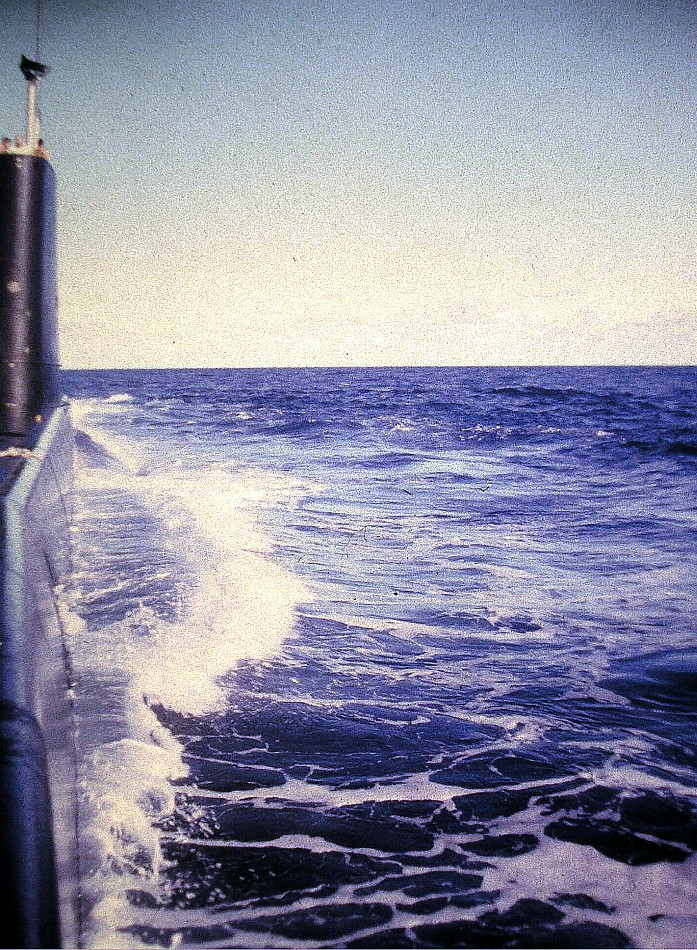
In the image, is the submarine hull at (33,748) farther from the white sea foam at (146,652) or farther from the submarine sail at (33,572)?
the white sea foam at (146,652)

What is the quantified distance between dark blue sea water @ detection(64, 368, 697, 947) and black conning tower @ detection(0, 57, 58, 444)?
1681 millimetres

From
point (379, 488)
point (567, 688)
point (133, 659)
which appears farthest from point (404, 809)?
point (379, 488)

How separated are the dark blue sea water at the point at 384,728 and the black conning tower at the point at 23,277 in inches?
66.2

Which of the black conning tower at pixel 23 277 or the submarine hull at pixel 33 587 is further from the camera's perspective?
the black conning tower at pixel 23 277

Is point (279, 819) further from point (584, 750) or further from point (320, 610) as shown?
point (320, 610)

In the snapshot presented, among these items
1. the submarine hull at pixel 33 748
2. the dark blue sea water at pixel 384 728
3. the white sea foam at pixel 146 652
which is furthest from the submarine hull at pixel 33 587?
the dark blue sea water at pixel 384 728

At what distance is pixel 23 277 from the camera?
7250 millimetres

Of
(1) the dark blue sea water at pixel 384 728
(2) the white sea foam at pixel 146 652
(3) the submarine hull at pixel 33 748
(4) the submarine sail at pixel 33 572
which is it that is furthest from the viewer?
(2) the white sea foam at pixel 146 652

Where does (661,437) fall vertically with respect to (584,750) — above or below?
above

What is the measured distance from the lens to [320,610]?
5.81 metres

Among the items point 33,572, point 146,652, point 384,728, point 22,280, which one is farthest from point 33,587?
point 22,280

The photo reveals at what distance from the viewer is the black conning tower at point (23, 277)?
7.16 m

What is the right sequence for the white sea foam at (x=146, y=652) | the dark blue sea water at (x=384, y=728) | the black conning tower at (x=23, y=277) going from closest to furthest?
the dark blue sea water at (x=384, y=728)
the white sea foam at (x=146, y=652)
the black conning tower at (x=23, y=277)

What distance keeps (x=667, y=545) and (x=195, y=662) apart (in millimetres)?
6360
